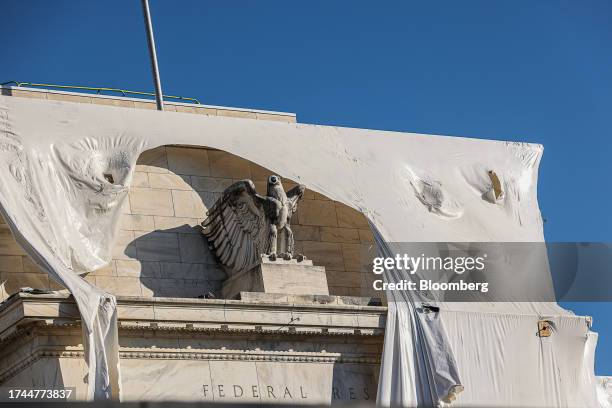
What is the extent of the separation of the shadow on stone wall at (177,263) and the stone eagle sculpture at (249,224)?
8.6 inches

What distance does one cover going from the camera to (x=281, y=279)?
26.7 meters

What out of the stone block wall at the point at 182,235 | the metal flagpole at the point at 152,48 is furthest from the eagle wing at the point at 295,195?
the metal flagpole at the point at 152,48

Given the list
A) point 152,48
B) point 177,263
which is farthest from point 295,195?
point 152,48

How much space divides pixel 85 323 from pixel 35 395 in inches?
49.1

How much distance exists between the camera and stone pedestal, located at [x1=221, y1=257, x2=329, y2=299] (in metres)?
26.6

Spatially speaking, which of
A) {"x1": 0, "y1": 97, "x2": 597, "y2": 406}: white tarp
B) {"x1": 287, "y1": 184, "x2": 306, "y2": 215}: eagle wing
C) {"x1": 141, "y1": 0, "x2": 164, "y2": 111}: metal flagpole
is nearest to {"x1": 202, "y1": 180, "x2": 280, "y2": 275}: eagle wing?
{"x1": 287, "y1": 184, "x2": 306, "y2": 215}: eagle wing

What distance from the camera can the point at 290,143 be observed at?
28.6 m

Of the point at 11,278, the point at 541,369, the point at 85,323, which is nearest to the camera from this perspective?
the point at 85,323

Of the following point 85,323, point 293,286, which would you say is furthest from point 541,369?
point 85,323

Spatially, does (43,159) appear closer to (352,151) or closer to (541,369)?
(352,151)

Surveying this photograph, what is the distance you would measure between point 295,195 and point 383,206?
6.17 feet

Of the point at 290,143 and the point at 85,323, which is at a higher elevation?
the point at 290,143

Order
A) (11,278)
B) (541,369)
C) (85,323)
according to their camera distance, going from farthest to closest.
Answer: (541,369) → (11,278) → (85,323)

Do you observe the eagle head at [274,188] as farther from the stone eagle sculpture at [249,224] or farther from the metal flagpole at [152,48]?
the metal flagpole at [152,48]
